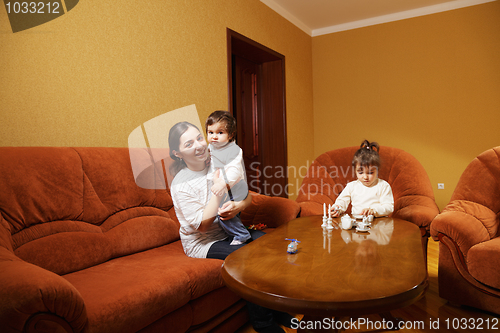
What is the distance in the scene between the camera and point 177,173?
1665mm

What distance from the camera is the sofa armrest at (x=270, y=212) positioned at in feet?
7.54

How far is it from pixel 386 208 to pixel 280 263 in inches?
47.8

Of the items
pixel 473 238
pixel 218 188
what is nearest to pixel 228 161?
pixel 218 188

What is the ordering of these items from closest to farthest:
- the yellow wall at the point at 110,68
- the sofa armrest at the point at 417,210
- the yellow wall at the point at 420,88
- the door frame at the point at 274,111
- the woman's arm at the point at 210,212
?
the woman's arm at the point at 210,212
the yellow wall at the point at 110,68
the sofa armrest at the point at 417,210
the yellow wall at the point at 420,88
the door frame at the point at 274,111

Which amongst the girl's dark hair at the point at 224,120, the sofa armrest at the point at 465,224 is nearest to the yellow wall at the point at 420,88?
the sofa armrest at the point at 465,224

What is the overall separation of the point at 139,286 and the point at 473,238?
5.82 feet

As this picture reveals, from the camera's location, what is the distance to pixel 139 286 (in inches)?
49.3

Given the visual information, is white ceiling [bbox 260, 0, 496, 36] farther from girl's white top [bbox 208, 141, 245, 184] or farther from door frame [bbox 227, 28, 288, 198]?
girl's white top [bbox 208, 141, 245, 184]

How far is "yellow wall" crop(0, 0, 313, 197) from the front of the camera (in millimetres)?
1773

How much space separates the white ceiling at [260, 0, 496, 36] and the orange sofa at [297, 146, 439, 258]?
234 centimetres

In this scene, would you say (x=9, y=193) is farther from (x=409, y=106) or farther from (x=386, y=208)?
(x=409, y=106)

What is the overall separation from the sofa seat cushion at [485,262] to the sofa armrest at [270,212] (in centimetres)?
105

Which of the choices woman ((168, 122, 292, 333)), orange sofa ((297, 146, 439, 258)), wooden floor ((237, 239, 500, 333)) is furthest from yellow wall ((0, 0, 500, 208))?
wooden floor ((237, 239, 500, 333))

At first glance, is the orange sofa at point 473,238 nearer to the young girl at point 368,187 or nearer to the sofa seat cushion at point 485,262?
the sofa seat cushion at point 485,262
